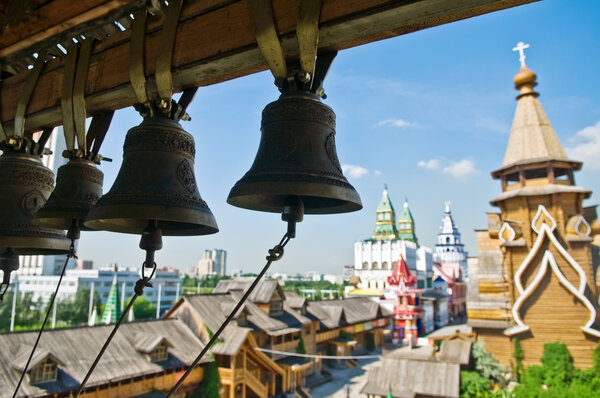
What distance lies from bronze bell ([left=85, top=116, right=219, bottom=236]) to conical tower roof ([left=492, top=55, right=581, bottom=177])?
67.5ft

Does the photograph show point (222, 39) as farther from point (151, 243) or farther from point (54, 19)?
point (54, 19)

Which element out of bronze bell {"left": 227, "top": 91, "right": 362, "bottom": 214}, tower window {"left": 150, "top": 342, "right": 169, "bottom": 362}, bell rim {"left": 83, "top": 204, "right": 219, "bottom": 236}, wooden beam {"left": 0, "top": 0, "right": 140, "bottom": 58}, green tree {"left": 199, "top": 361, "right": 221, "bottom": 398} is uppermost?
wooden beam {"left": 0, "top": 0, "right": 140, "bottom": 58}

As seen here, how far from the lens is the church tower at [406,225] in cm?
6159

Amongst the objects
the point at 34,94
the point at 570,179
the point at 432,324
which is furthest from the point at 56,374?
the point at 432,324

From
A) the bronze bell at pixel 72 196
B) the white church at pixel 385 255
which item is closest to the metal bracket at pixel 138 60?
the bronze bell at pixel 72 196

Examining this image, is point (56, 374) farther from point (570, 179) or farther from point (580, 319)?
point (570, 179)

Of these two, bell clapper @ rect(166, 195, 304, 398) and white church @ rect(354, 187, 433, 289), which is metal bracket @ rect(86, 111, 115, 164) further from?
white church @ rect(354, 187, 433, 289)

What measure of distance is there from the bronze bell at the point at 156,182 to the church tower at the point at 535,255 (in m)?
19.5

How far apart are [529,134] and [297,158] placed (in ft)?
70.7

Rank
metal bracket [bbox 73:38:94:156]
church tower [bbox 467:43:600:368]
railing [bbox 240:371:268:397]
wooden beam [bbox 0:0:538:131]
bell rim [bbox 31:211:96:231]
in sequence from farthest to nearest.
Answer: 1. railing [bbox 240:371:268:397]
2. church tower [bbox 467:43:600:368]
3. bell rim [bbox 31:211:96:231]
4. metal bracket [bbox 73:38:94:156]
5. wooden beam [bbox 0:0:538:131]

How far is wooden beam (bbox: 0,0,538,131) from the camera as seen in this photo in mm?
1651

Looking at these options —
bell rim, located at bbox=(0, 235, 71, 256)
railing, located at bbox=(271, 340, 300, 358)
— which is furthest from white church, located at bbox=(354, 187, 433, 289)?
bell rim, located at bbox=(0, 235, 71, 256)

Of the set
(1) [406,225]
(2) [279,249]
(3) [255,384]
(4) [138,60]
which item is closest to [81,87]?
(4) [138,60]

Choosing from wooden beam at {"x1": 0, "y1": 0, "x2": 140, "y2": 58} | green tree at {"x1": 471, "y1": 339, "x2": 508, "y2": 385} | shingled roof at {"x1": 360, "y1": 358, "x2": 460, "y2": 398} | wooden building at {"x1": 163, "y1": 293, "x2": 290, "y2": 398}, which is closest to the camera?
wooden beam at {"x1": 0, "y1": 0, "x2": 140, "y2": 58}
